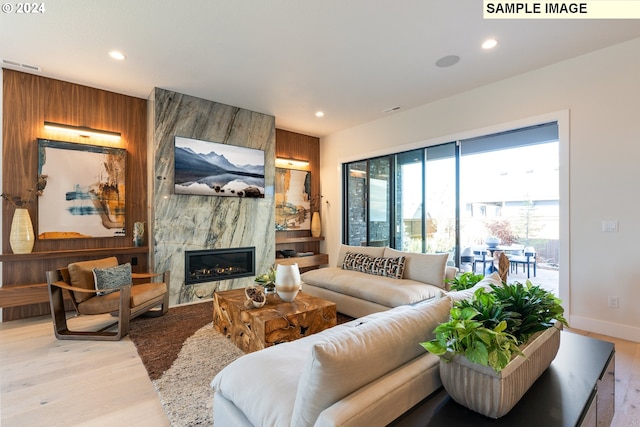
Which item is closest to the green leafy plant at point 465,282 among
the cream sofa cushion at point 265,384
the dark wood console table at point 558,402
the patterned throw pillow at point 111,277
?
the dark wood console table at point 558,402

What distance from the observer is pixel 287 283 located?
108 inches

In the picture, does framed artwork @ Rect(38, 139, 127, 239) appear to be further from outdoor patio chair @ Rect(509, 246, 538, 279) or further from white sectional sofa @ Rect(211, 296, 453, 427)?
outdoor patio chair @ Rect(509, 246, 538, 279)

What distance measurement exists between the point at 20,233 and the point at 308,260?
158 inches

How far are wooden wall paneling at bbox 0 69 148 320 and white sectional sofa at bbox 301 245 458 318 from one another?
2.78 meters

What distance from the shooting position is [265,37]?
9.28ft

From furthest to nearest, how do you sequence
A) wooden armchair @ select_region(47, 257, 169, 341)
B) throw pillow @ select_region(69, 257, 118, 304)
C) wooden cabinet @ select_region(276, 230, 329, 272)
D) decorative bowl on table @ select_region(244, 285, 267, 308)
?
1. wooden cabinet @ select_region(276, 230, 329, 272)
2. throw pillow @ select_region(69, 257, 118, 304)
3. wooden armchair @ select_region(47, 257, 169, 341)
4. decorative bowl on table @ select_region(244, 285, 267, 308)

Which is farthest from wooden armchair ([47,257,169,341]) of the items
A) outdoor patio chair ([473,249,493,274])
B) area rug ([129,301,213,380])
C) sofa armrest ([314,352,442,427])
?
outdoor patio chair ([473,249,493,274])

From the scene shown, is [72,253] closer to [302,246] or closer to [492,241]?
[302,246]

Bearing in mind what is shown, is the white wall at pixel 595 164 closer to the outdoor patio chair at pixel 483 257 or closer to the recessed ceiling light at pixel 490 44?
the recessed ceiling light at pixel 490 44

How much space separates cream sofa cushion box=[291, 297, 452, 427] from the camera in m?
0.86

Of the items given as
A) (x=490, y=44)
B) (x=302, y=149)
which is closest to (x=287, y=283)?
(x=490, y=44)

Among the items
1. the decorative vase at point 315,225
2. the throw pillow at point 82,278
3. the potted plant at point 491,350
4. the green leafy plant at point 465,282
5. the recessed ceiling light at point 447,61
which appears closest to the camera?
the potted plant at point 491,350

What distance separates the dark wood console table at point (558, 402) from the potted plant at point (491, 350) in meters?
0.04

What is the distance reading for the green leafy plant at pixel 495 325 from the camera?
92cm
